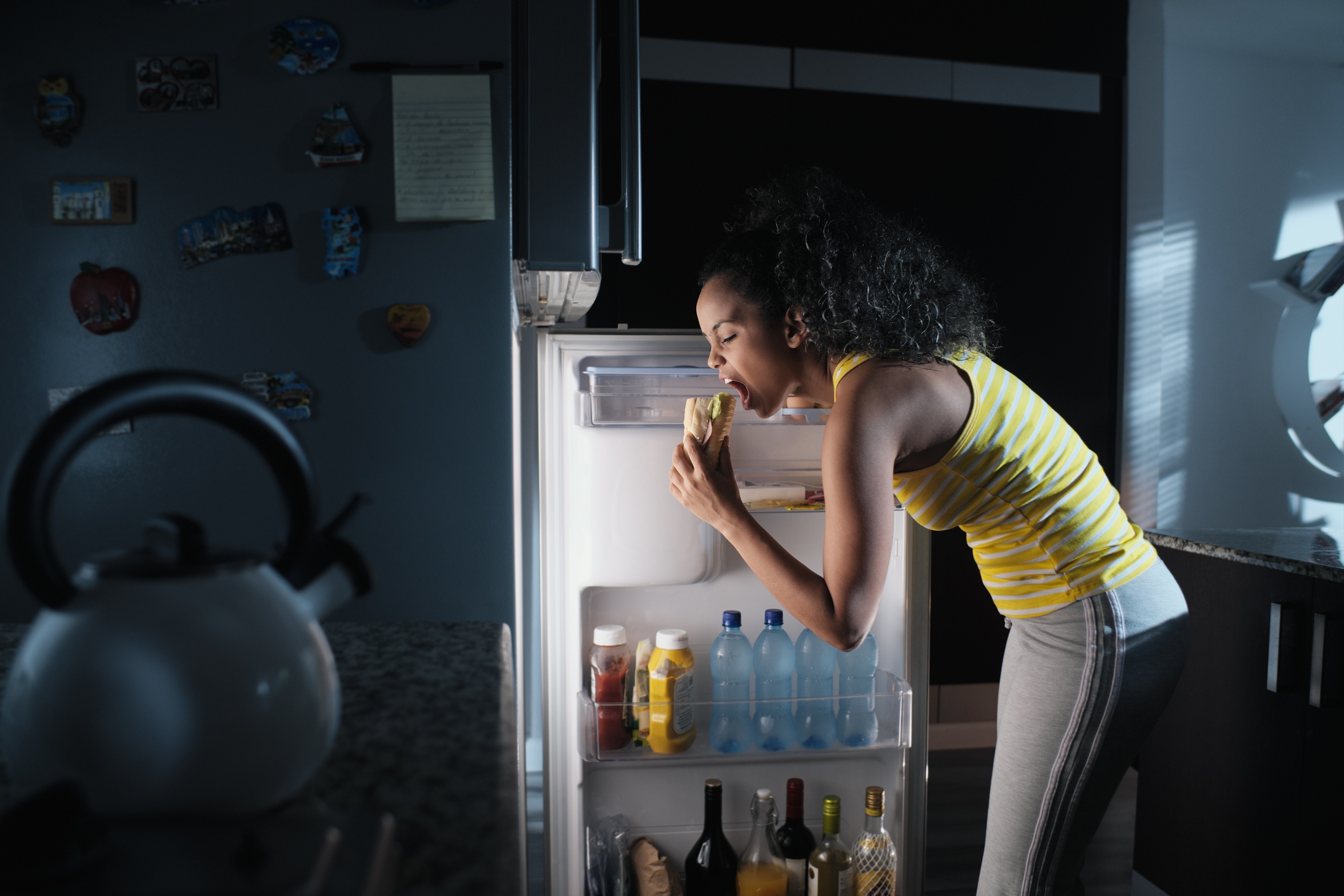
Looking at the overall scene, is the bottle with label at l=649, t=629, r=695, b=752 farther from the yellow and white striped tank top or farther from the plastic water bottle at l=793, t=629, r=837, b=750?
the yellow and white striped tank top

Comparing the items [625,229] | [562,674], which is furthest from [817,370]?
[562,674]

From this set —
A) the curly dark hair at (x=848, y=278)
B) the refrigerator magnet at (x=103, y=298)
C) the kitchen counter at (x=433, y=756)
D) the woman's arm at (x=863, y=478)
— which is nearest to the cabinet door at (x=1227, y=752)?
the curly dark hair at (x=848, y=278)

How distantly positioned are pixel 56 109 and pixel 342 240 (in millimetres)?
324

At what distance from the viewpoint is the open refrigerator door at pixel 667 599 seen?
1.52 meters

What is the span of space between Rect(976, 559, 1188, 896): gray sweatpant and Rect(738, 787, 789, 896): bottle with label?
0.49 metres

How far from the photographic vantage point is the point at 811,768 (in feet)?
5.44

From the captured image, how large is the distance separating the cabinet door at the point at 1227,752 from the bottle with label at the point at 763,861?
0.87m

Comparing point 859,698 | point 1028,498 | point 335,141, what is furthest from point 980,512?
point 335,141

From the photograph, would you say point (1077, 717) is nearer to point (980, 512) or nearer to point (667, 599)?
point (980, 512)

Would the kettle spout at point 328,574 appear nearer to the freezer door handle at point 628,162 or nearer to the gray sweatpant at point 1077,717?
the freezer door handle at point 628,162

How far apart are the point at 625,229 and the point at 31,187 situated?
667 mm

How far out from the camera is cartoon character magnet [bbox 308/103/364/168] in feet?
3.07

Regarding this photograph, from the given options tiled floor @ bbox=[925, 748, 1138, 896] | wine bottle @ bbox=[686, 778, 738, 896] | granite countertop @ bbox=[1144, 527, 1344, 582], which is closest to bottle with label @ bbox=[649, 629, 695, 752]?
wine bottle @ bbox=[686, 778, 738, 896]

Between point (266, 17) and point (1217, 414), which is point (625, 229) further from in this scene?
point (1217, 414)
